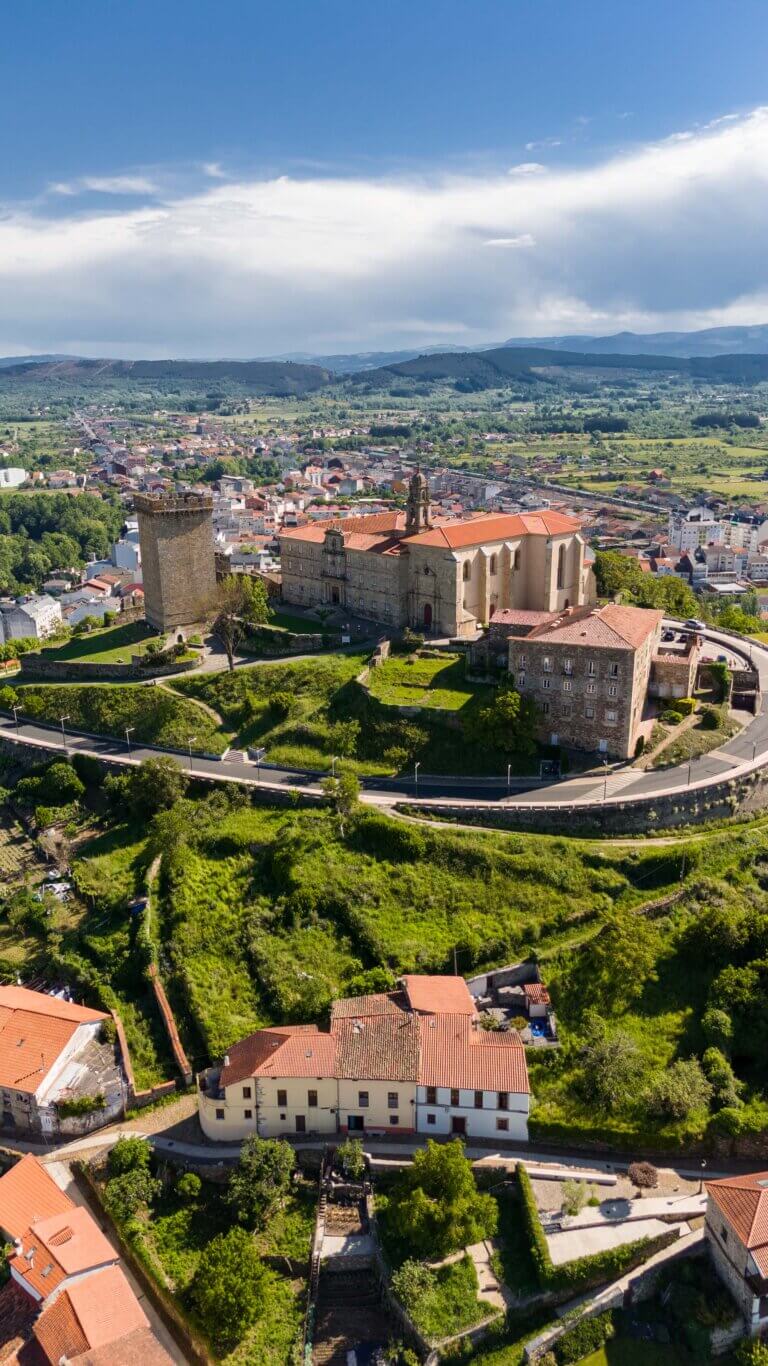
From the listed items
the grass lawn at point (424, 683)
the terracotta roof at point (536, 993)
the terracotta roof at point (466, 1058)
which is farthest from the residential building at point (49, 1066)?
the grass lawn at point (424, 683)

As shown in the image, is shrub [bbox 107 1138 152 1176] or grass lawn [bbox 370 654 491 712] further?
grass lawn [bbox 370 654 491 712]

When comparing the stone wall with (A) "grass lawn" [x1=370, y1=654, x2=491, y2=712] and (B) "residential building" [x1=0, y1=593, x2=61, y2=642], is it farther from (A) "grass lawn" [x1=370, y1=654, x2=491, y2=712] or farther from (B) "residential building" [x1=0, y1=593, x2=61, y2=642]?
(B) "residential building" [x1=0, y1=593, x2=61, y2=642]

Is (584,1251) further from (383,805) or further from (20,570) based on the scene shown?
(20,570)

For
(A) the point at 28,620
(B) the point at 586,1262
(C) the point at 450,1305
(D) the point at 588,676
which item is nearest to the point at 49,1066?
(C) the point at 450,1305

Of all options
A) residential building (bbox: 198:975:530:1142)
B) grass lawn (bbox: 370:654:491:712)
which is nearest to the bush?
residential building (bbox: 198:975:530:1142)

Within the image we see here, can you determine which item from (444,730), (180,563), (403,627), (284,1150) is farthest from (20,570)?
(284,1150)

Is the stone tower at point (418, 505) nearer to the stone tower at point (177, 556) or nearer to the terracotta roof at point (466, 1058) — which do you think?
the stone tower at point (177, 556)

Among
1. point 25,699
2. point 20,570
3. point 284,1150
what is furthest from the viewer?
point 20,570
